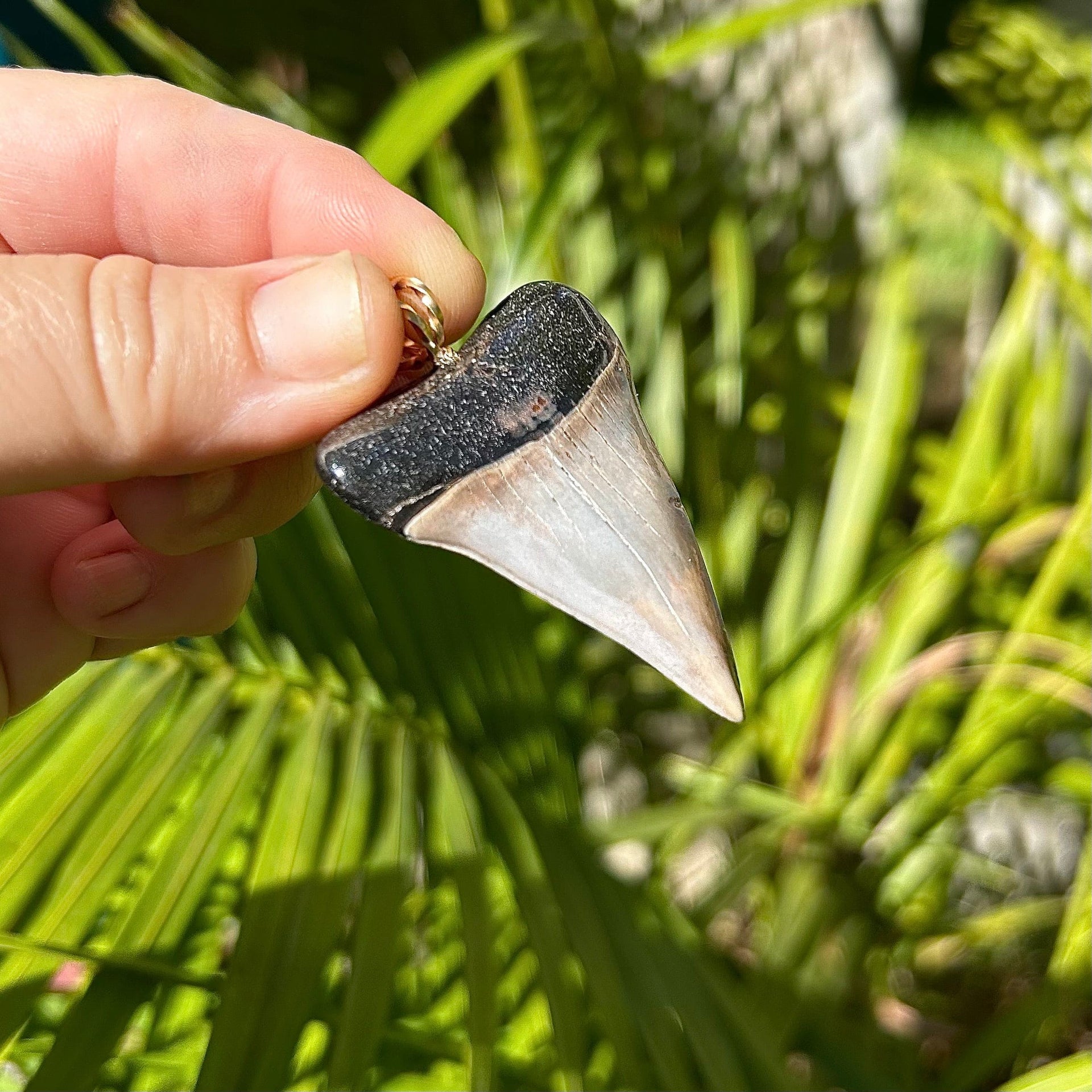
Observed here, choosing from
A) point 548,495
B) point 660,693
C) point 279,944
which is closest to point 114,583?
point 279,944

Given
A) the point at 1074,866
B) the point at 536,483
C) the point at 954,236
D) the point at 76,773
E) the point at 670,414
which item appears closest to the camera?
the point at 536,483

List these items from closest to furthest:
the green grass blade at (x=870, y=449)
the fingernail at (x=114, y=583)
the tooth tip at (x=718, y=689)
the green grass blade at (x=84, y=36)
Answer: the tooth tip at (x=718, y=689)
the fingernail at (x=114, y=583)
the green grass blade at (x=84, y=36)
the green grass blade at (x=870, y=449)

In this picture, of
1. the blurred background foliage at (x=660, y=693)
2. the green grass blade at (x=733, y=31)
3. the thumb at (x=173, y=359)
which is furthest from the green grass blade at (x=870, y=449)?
the thumb at (x=173, y=359)

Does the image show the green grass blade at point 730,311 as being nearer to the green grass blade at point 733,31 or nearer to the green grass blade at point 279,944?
the green grass blade at point 733,31

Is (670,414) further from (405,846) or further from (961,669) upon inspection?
(405,846)

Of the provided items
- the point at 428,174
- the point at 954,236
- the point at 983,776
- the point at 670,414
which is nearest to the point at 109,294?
the point at 428,174

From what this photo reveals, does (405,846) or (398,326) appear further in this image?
(405,846)

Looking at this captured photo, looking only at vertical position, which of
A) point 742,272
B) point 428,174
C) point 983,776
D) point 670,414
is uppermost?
point 428,174
